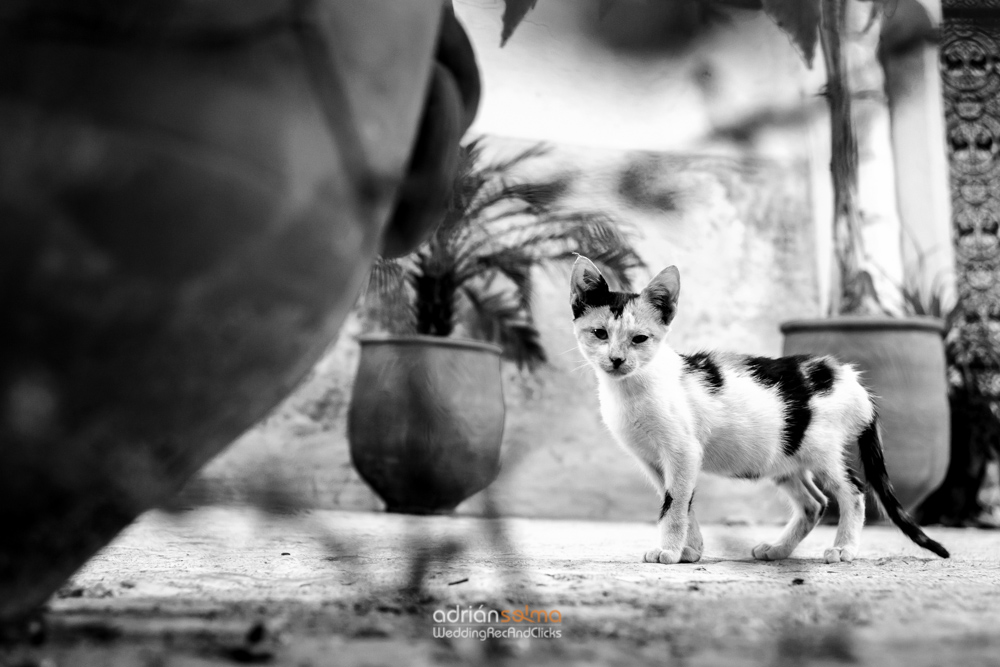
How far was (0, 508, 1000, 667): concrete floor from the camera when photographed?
1.45 ft

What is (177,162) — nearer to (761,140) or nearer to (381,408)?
(761,140)

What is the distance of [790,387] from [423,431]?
3.72 feet

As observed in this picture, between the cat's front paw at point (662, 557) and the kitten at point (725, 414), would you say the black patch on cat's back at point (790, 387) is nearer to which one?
the kitten at point (725, 414)

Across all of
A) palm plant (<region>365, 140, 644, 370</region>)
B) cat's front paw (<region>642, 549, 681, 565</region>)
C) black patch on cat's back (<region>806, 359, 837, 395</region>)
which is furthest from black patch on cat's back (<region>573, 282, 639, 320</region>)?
palm plant (<region>365, 140, 644, 370</region>)

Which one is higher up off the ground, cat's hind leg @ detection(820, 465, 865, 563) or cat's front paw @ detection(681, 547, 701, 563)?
cat's hind leg @ detection(820, 465, 865, 563)

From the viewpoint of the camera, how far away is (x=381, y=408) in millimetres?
2404

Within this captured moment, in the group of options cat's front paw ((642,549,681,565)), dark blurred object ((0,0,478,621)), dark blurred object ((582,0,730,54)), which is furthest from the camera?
cat's front paw ((642,549,681,565))

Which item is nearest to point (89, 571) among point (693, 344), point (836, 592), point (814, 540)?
point (836, 592)

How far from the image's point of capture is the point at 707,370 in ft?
4.88

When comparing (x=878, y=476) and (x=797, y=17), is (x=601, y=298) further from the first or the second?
(x=797, y=17)

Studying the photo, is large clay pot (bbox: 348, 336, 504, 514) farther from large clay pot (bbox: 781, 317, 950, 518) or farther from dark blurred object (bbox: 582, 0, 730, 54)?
dark blurred object (bbox: 582, 0, 730, 54)

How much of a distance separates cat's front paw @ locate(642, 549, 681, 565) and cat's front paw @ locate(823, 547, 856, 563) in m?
0.26

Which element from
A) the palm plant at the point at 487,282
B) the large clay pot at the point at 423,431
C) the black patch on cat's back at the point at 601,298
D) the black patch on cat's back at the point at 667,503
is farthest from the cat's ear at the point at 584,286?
the large clay pot at the point at 423,431

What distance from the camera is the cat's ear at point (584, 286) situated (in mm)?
1450
